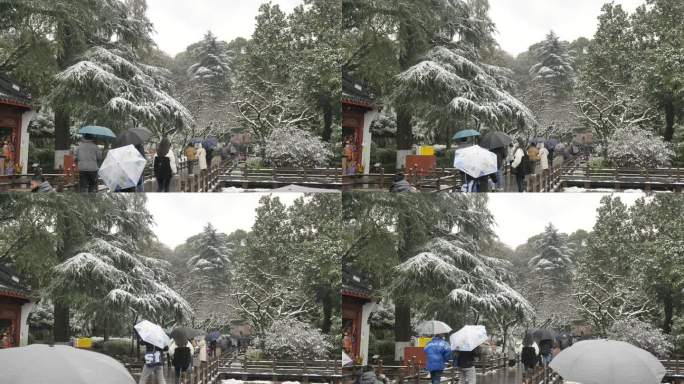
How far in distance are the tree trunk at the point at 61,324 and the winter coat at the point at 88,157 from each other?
1.68m

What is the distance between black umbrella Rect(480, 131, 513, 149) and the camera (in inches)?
498

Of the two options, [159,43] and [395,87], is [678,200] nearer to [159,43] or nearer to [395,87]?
[395,87]

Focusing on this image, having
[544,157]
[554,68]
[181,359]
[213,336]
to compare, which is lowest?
[181,359]

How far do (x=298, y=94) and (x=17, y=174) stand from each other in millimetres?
3495

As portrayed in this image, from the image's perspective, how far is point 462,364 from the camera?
1215 centimetres

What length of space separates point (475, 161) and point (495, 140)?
1.08 feet

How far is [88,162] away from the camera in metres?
12.9

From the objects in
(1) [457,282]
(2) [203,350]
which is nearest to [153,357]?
(2) [203,350]

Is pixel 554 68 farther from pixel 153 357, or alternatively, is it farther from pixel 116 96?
pixel 153 357

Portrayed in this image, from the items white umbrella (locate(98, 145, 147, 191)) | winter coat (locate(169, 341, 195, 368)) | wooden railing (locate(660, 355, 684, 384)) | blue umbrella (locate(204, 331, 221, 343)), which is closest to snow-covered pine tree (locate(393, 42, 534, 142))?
white umbrella (locate(98, 145, 147, 191))

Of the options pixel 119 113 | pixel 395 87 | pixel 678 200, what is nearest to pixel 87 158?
pixel 119 113

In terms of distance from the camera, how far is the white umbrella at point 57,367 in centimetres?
772

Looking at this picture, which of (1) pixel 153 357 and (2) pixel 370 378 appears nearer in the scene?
(1) pixel 153 357

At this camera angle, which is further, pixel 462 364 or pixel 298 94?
pixel 298 94
